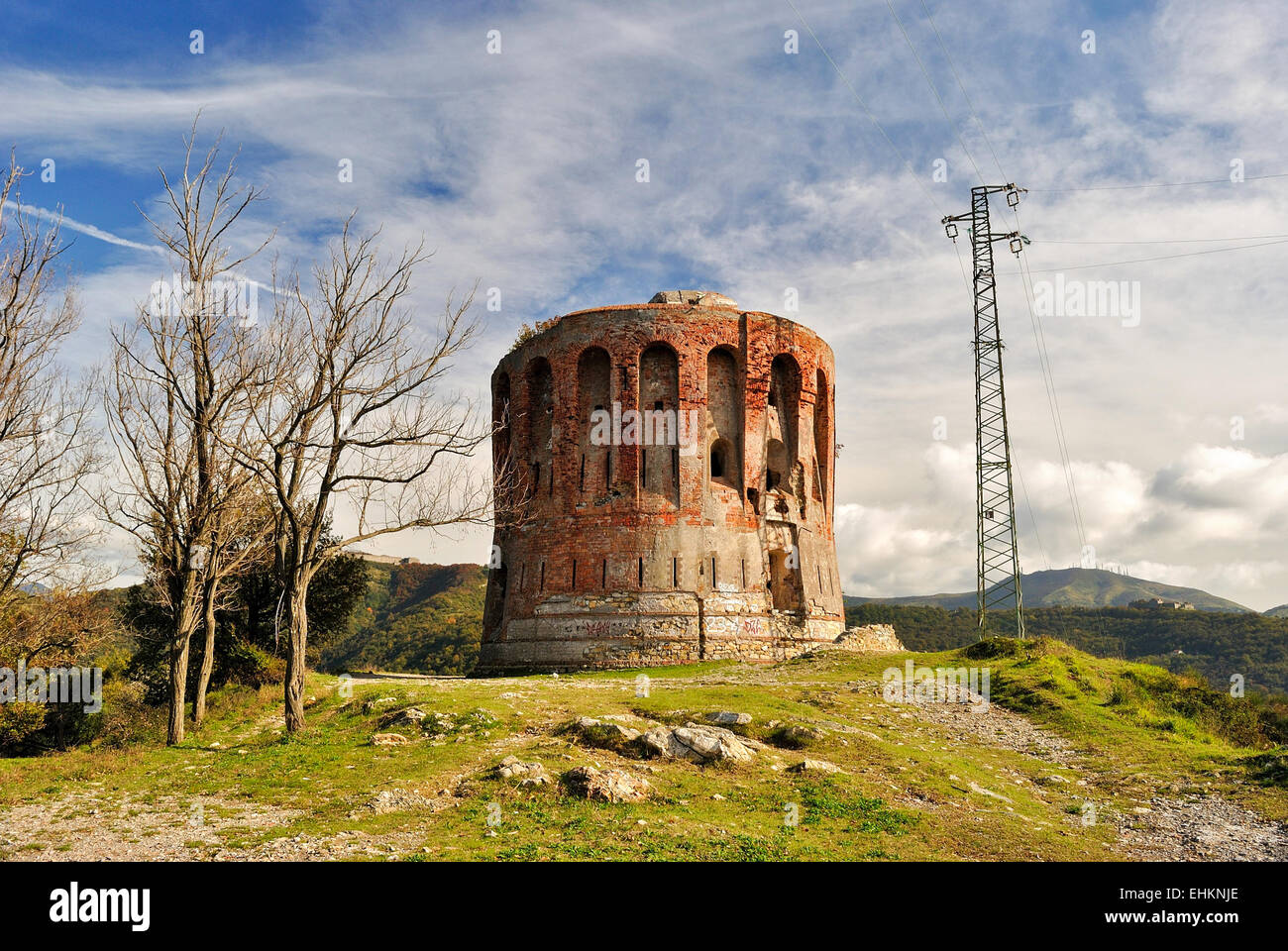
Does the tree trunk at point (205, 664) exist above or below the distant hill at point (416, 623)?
above

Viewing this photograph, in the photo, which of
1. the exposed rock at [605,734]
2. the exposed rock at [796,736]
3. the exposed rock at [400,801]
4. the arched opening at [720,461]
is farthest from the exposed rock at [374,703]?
the arched opening at [720,461]

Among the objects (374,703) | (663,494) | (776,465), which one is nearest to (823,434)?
(776,465)

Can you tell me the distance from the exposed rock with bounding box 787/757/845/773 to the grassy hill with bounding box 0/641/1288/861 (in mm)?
107

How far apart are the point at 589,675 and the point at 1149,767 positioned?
14.6 meters

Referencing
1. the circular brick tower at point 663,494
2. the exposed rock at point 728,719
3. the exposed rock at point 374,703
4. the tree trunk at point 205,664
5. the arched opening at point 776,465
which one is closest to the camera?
the exposed rock at point 728,719

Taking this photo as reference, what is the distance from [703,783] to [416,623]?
174 feet

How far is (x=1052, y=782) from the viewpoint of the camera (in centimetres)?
1367

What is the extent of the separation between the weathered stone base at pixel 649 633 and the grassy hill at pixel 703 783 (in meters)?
6.44

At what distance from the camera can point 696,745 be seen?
44.2 feet

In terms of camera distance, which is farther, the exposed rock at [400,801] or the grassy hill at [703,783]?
the exposed rock at [400,801]

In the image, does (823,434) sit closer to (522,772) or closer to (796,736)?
(796,736)

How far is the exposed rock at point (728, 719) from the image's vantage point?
615 inches

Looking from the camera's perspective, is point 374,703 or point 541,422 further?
point 541,422

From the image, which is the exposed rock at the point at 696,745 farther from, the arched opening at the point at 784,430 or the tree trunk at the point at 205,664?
the arched opening at the point at 784,430
